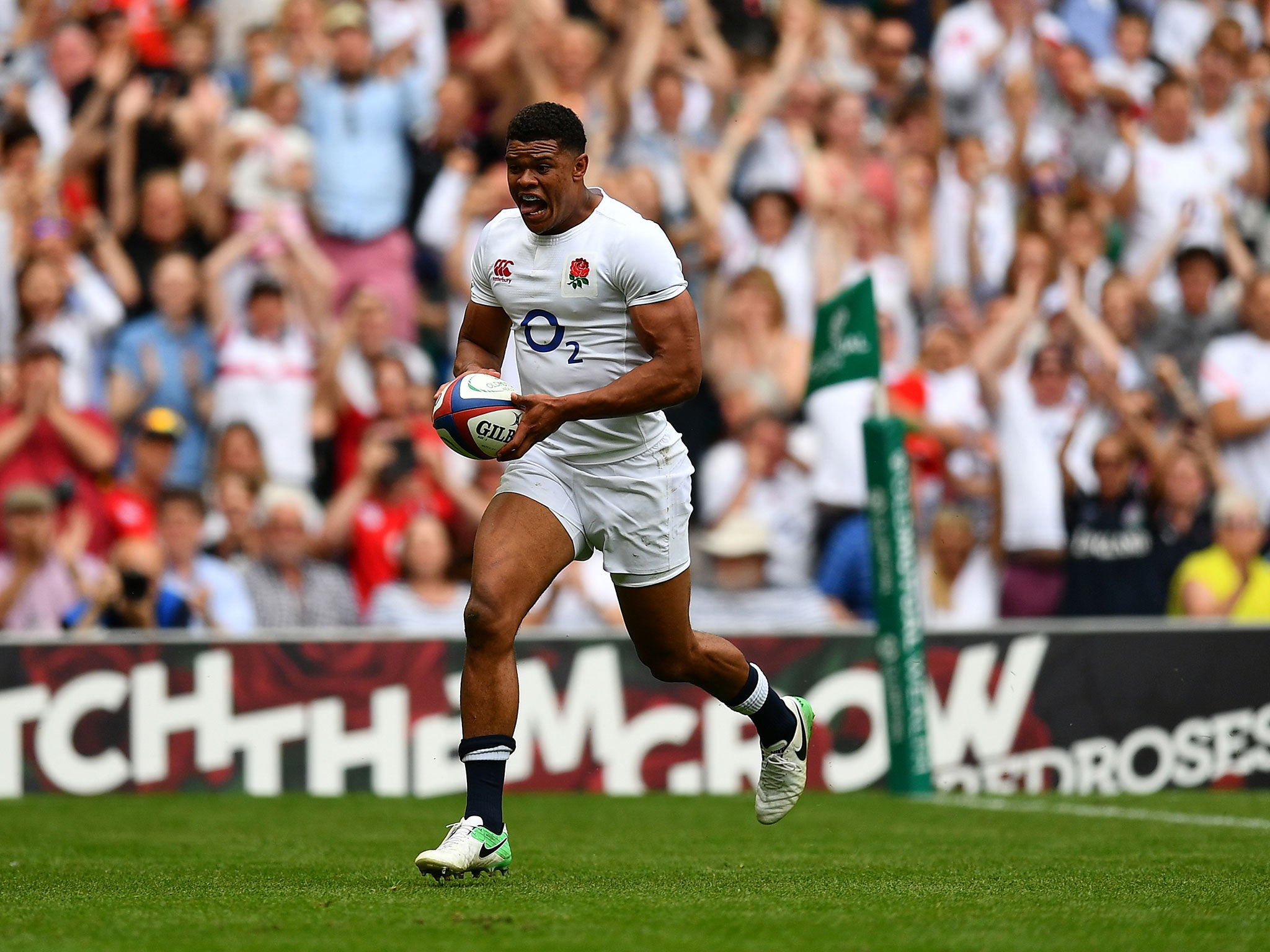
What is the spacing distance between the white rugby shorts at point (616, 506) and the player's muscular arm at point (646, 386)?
0.27m

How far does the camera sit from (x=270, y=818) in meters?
9.08

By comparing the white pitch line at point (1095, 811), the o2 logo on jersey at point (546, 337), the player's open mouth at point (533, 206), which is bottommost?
the white pitch line at point (1095, 811)

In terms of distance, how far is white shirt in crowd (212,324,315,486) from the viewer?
12.2m

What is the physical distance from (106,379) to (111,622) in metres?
2.16

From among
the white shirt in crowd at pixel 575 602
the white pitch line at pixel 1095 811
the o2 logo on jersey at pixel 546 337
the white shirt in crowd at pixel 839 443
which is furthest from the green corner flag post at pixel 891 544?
the o2 logo on jersey at pixel 546 337

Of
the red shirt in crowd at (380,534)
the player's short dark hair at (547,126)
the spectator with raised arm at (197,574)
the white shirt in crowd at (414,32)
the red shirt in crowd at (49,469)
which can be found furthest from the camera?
the white shirt in crowd at (414,32)

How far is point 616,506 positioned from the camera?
6.53 metres

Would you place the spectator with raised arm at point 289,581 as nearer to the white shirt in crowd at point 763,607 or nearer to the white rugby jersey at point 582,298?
the white shirt in crowd at point 763,607

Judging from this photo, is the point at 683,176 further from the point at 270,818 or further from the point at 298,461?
the point at 270,818

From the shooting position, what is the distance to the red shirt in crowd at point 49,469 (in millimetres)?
11617

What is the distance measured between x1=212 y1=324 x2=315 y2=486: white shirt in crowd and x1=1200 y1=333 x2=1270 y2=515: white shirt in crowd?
629 cm

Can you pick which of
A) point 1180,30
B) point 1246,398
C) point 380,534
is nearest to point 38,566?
point 380,534

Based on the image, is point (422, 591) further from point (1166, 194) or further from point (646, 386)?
point (1166, 194)

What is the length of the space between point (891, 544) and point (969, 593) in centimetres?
234
